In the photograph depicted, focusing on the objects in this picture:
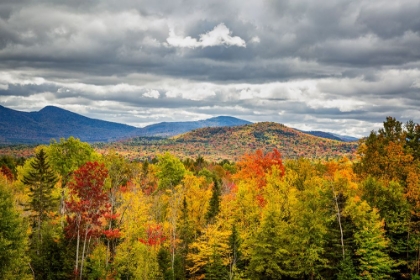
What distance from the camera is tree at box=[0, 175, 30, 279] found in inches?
1416

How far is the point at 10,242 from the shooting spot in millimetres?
35531

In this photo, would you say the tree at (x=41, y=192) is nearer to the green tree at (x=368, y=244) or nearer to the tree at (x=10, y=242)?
the tree at (x=10, y=242)

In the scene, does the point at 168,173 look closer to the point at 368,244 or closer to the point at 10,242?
the point at 10,242

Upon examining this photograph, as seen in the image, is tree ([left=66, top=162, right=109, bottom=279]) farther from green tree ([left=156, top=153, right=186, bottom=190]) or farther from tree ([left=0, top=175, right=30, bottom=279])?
green tree ([left=156, top=153, right=186, bottom=190])

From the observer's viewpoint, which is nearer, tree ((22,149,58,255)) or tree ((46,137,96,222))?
tree ((22,149,58,255))

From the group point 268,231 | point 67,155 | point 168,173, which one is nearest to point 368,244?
point 268,231

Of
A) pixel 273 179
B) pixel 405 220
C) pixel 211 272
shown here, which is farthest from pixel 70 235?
pixel 405 220

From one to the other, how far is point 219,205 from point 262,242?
15.3 meters

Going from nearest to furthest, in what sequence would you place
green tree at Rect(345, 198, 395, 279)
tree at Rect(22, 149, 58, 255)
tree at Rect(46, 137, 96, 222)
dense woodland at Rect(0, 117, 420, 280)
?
green tree at Rect(345, 198, 395, 279) < dense woodland at Rect(0, 117, 420, 280) < tree at Rect(22, 149, 58, 255) < tree at Rect(46, 137, 96, 222)

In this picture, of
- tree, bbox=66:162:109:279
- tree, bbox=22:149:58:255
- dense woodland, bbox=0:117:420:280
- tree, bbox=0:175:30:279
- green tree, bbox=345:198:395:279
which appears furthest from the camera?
tree, bbox=22:149:58:255

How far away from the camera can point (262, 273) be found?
1764 inches

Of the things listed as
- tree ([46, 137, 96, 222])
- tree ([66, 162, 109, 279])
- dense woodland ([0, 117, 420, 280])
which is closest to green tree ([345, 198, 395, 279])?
dense woodland ([0, 117, 420, 280])

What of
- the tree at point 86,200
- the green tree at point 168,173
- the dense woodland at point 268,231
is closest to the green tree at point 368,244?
the dense woodland at point 268,231

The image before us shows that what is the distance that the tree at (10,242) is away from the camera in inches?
1416
